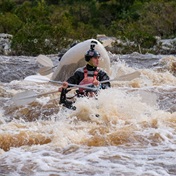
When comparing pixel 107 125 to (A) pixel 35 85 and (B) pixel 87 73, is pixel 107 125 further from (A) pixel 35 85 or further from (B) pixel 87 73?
(A) pixel 35 85

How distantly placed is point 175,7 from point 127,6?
48.2 feet

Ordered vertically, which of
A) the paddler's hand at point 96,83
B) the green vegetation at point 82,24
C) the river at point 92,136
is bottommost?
the river at point 92,136

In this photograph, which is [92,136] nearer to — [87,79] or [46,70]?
[87,79]

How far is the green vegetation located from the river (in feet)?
26.7

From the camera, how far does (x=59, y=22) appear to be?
79.1 feet

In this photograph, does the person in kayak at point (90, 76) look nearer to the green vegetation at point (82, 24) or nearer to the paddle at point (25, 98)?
the paddle at point (25, 98)

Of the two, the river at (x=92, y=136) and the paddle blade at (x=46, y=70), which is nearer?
the river at (x=92, y=136)

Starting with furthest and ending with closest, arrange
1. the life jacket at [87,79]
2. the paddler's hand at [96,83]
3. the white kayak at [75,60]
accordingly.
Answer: the white kayak at [75,60]
the life jacket at [87,79]
the paddler's hand at [96,83]

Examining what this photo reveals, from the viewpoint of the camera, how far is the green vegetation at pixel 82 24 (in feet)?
54.3

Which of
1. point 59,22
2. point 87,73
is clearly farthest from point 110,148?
point 59,22

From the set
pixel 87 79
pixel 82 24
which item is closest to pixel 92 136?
pixel 87 79

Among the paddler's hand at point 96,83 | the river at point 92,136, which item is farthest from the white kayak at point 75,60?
the paddler's hand at point 96,83

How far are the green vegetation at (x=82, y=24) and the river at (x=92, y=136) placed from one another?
8153 mm

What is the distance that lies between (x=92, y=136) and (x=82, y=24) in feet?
73.0
